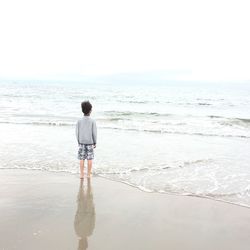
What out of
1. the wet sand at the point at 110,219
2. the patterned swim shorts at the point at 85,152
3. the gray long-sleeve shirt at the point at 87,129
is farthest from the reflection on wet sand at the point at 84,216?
the gray long-sleeve shirt at the point at 87,129

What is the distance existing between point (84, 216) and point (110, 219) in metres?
0.41

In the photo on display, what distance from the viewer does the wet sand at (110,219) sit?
4.64 m

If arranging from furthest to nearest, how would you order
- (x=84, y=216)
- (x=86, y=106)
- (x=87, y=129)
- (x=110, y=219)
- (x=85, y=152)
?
(x=85, y=152) → (x=87, y=129) → (x=86, y=106) → (x=84, y=216) → (x=110, y=219)

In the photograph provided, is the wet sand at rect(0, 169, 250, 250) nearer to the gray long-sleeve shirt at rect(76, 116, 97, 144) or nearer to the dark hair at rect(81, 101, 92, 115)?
the gray long-sleeve shirt at rect(76, 116, 97, 144)

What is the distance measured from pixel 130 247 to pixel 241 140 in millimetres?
12281

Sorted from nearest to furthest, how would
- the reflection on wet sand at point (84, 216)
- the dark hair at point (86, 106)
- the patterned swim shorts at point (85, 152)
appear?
the reflection on wet sand at point (84, 216) < the dark hair at point (86, 106) < the patterned swim shorts at point (85, 152)

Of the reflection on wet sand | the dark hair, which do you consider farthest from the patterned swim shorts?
the reflection on wet sand

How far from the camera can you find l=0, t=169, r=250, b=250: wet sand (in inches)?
183

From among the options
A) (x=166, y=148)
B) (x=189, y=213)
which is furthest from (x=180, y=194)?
(x=166, y=148)

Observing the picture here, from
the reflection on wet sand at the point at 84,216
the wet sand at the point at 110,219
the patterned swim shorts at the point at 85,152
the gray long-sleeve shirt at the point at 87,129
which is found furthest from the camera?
the patterned swim shorts at the point at 85,152

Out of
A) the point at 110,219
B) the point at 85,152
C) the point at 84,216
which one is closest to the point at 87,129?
the point at 85,152

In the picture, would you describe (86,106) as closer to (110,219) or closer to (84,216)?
(84,216)

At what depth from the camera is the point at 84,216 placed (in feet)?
18.3

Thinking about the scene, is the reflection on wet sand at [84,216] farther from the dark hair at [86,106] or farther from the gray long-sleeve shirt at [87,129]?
the dark hair at [86,106]
